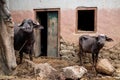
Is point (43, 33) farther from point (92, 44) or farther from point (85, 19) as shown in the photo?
point (92, 44)

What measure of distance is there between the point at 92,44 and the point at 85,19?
288 cm

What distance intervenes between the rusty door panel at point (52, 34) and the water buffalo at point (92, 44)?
152cm

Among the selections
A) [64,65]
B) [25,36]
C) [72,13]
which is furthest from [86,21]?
[25,36]

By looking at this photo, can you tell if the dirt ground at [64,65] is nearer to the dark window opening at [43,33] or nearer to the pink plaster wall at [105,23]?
the pink plaster wall at [105,23]

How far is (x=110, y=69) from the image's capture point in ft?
38.2

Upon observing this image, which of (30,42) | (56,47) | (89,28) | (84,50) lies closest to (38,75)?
(30,42)

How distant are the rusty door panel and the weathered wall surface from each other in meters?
0.44

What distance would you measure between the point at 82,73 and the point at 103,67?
100 cm

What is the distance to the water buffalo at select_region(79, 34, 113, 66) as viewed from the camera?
12.2 meters

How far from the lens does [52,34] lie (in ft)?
47.7

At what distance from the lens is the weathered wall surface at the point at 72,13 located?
44.3 ft

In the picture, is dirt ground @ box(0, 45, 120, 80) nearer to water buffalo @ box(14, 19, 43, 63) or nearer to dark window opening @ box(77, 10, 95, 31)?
water buffalo @ box(14, 19, 43, 63)

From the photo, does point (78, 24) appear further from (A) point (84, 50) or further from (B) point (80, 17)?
(A) point (84, 50)

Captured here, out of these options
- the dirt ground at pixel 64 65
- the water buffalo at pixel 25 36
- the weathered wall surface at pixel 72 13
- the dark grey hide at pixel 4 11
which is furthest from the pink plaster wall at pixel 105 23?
the dark grey hide at pixel 4 11
